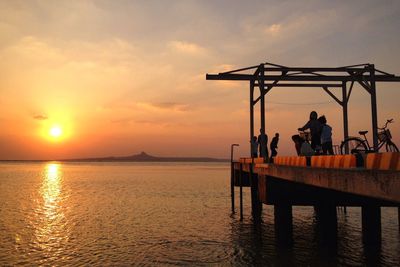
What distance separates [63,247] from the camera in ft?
55.4

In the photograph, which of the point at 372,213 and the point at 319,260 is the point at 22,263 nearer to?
the point at 319,260

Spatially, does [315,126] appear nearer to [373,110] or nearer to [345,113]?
[373,110]

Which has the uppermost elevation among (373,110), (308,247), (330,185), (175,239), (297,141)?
(373,110)

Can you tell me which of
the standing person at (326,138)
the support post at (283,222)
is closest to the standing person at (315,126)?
the standing person at (326,138)

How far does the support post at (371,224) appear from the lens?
582 inches

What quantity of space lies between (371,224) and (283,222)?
14.0 feet

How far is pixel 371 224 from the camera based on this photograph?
15180 mm

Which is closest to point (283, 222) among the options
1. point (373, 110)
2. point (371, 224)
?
point (371, 224)

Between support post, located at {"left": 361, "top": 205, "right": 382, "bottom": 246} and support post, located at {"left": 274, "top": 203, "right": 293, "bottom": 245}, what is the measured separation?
331 cm

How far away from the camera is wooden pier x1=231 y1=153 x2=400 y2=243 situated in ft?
18.9

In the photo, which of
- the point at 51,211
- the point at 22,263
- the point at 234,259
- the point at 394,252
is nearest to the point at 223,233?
the point at 234,259

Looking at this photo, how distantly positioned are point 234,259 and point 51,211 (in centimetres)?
2013

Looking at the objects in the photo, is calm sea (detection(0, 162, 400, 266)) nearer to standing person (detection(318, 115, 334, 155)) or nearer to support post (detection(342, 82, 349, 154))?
standing person (detection(318, 115, 334, 155))

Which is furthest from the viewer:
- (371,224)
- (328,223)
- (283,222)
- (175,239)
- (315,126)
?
(175,239)
